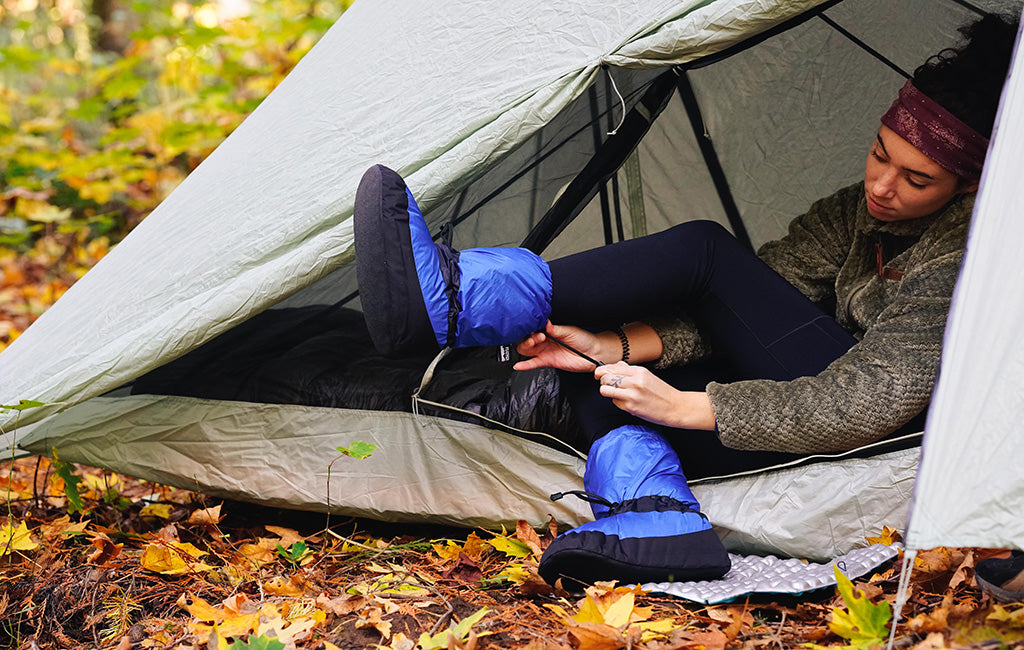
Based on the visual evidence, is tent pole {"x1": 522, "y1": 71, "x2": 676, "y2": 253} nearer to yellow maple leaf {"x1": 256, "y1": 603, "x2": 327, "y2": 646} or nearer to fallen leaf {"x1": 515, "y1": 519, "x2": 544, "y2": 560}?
fallen leaf {"x1": 515, "y1": 519, "x2": 544, "y2": 560}

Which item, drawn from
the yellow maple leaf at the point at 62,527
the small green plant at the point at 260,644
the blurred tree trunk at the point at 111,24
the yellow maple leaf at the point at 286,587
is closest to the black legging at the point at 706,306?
the yellow maple leaf at the point at 286,587

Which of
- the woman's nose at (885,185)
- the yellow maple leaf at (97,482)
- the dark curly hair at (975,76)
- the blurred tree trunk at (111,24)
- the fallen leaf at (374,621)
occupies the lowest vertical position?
the yellow maple leaf at (97,482)

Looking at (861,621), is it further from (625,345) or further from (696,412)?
(625,345)

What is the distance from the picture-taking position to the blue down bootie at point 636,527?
1.32m

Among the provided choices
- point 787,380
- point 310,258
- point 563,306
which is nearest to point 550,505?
point 563,306

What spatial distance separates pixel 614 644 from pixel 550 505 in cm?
53

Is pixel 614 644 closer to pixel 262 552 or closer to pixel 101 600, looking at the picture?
pixel 262 552

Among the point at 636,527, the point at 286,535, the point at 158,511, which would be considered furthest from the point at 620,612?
the point at 158,511

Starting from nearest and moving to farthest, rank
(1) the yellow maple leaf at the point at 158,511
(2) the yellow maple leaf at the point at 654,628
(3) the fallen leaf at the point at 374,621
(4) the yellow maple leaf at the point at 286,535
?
(2) the yellow maple leaf at the point at 654,628, (3) the fallen leaf at the point at 374,621, (4) the yellow maple leaf at the point at 286,535, (1) the yellow maple leaf at the point at 158,511

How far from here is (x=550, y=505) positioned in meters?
1.68

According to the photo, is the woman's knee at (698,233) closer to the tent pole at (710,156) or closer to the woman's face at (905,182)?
the woman's face at (905,182)

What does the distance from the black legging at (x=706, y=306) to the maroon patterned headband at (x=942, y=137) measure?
13.4 inches

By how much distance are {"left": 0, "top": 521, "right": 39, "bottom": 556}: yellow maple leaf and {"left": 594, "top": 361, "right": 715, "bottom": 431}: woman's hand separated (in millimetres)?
1185

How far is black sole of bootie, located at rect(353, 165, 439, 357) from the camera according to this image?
53.0 inches
